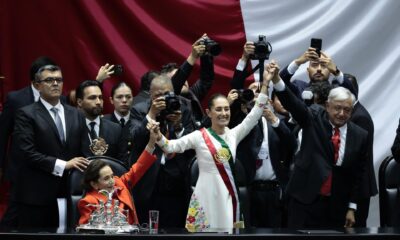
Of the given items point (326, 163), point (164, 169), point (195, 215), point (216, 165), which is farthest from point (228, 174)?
point (326, 163)

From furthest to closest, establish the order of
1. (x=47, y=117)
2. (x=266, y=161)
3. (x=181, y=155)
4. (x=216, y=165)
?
(x=266, y=161) → (x=181, y=155) → (x=47, y=117) → (x=216, y=165)

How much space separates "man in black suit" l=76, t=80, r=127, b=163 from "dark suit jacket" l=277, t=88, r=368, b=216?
135 cm

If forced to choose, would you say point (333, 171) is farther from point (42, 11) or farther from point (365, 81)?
point (42, 11)

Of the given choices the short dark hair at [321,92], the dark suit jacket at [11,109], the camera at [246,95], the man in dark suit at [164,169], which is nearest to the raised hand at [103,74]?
the dark suit jacket at [11,109]

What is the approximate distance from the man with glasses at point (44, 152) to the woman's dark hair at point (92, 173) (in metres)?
0.52

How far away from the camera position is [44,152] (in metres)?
6.85

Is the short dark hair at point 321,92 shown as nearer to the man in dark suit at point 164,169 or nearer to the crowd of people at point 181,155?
the crowd of people at point 181,155

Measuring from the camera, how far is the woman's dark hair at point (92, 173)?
6137mm

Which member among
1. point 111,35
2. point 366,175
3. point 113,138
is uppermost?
point 111,35

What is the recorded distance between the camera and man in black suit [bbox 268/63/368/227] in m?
6.65

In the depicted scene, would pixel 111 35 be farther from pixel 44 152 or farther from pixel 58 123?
pixel 44 152

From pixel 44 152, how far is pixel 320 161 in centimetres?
190

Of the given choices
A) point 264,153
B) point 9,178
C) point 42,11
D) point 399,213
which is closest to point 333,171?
point 399,213

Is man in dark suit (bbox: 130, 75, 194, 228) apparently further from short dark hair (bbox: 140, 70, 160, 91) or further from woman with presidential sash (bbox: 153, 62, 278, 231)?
short dark hair (bbox: 140, 70, 160, 91)
